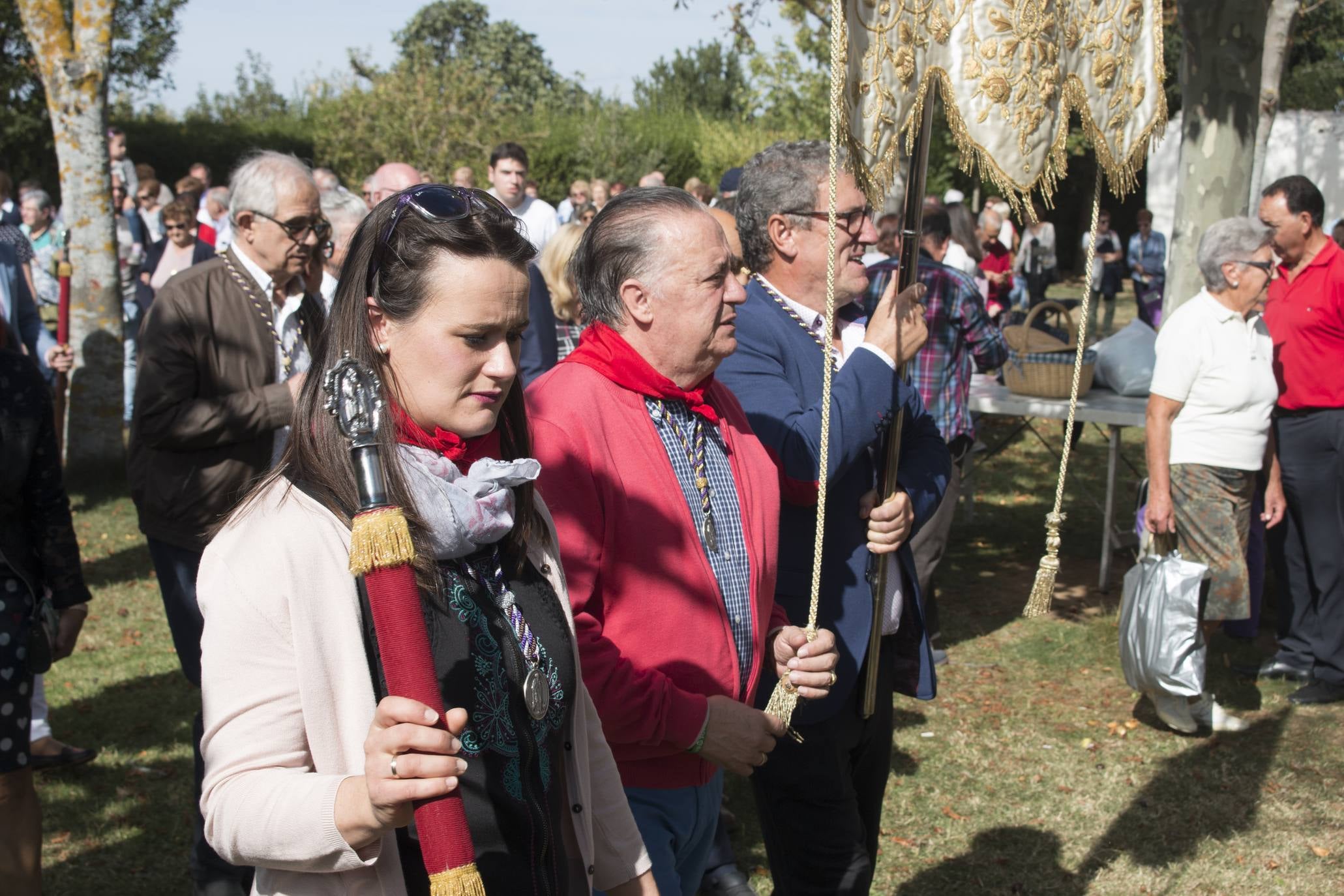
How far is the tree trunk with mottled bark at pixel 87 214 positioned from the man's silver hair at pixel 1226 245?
7435mm

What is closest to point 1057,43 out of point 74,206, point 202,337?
point 202,337

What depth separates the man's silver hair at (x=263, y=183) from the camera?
12.2ft

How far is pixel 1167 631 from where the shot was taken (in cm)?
517

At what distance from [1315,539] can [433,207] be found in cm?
562

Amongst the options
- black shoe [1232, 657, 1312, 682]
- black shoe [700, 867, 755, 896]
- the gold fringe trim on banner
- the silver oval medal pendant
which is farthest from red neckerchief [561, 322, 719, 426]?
black shoe [1232, 657, 1312, 682]

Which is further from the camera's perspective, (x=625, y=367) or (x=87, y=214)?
(x=87, y=214)

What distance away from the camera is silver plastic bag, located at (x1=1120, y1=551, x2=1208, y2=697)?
514 centimetres

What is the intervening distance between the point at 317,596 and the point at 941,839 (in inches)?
139

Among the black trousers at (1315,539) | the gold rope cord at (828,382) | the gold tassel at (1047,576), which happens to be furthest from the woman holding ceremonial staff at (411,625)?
the black trousers at (1315,539)

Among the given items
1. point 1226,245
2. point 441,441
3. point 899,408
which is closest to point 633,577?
point 441,441

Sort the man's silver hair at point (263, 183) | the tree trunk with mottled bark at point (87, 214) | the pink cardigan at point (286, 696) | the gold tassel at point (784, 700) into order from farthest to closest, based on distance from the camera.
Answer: the tree trunk with mottled bark at point (87, 214) → the man's silver hair at point (263, 183) → the gold tassel at point (784, 700) → the pink cardigan at point (286, 696)

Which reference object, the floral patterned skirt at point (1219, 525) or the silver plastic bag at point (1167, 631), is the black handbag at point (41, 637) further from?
the floral patterned skirt at point (1219, 525)

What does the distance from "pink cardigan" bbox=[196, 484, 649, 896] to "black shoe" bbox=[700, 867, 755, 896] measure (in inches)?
104

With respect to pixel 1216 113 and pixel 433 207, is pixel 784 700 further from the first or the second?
pixel 1216 113
